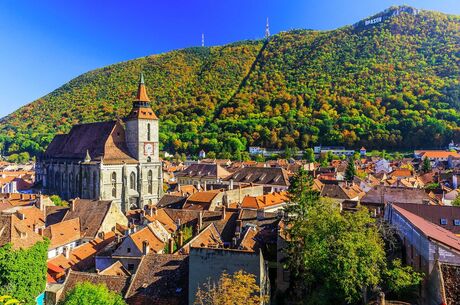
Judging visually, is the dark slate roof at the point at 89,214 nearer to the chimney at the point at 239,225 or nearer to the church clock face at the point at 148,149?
the chimney at the point at 239,225

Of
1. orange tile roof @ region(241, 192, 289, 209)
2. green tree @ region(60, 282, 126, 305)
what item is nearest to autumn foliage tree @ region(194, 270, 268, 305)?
green tree @ region(60, 282, 126, 305)

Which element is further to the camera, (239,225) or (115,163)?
(115,163)

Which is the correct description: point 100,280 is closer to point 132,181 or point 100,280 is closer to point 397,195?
point 397,195

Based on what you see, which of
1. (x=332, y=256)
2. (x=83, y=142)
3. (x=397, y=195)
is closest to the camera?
(x=332, y=256)

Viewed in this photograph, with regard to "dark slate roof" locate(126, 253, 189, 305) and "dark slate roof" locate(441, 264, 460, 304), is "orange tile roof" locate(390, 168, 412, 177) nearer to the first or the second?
"dark slate roof" locate(441, 264, 460, 304)

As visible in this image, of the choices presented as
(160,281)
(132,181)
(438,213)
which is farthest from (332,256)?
(132,181)
